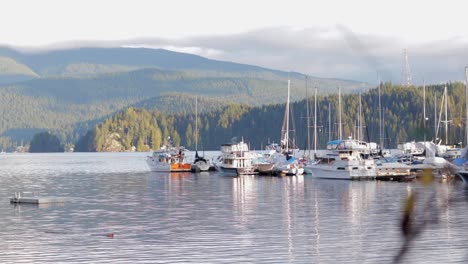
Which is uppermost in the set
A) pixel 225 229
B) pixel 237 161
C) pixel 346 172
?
pixel 237 161

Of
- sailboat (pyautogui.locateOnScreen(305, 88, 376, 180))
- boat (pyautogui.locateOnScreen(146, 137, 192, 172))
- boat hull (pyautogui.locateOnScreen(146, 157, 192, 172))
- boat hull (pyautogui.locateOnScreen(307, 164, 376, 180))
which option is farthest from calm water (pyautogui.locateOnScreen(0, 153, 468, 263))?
boat (pyautogui.locateOnScreen(146, 137, 192, 172))

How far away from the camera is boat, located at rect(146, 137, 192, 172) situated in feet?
400

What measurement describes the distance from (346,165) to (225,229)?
4803 centimetres

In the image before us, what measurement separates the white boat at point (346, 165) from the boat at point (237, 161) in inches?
643

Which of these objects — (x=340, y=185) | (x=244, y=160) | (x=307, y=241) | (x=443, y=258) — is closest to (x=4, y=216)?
(x=307, y=241)

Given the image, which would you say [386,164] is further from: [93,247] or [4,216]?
[93,247]

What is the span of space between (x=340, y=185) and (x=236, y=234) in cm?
4318

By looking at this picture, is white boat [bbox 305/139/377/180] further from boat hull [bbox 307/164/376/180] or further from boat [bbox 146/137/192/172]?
boat [bbox 146/137/192/172]

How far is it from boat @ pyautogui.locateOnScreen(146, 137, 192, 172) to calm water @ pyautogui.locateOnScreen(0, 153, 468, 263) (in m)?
46.6

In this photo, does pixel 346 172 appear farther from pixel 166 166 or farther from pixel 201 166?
pixel 166 166

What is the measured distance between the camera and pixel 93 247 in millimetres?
34562

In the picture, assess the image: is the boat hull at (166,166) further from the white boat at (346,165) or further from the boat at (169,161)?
the white boat at (346,165)

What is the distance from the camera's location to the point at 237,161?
10700 centimetres

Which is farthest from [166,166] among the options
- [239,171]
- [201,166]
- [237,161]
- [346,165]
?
[346,165]
